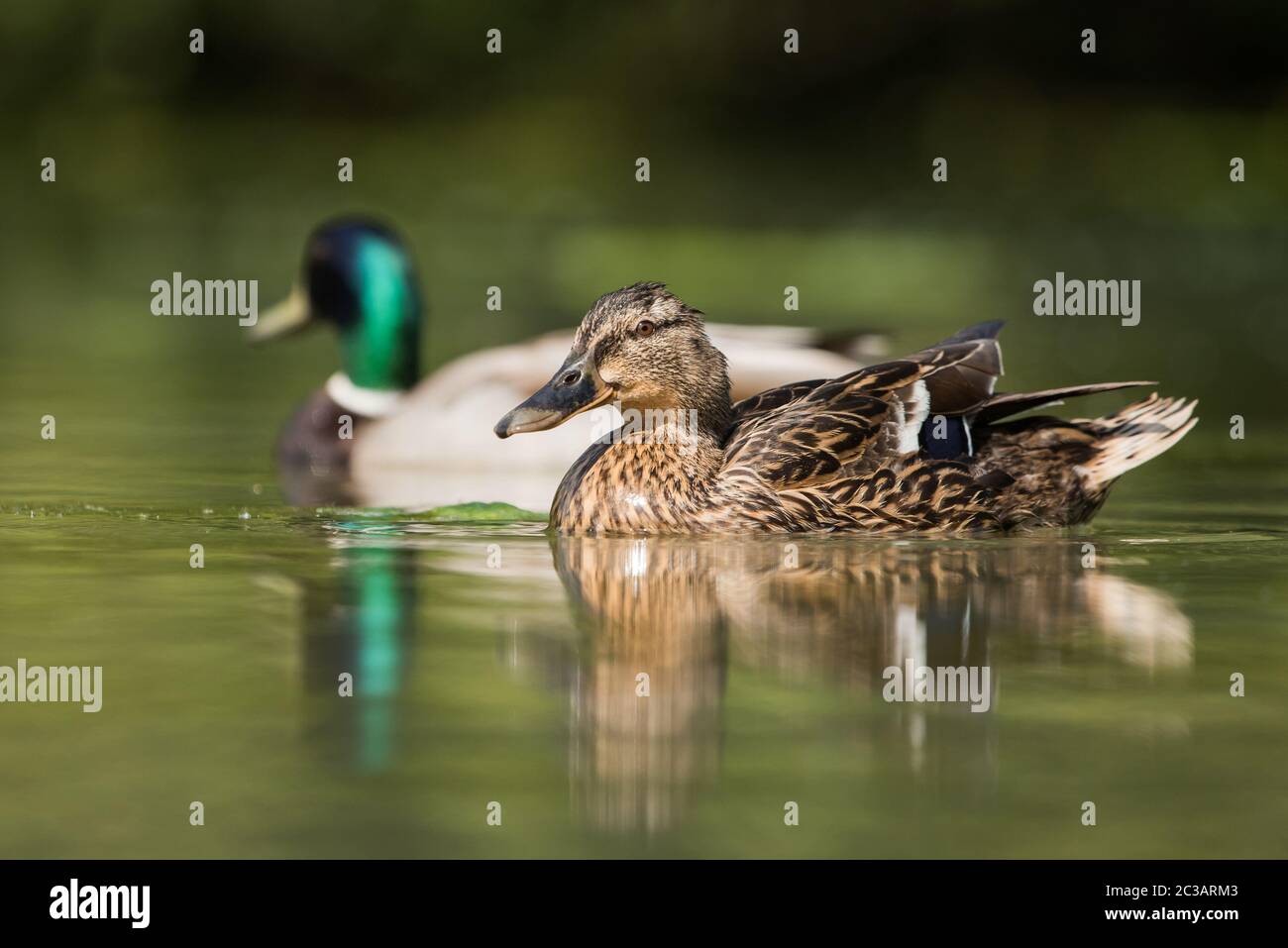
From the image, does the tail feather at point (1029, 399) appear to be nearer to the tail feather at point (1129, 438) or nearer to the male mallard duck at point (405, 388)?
the tail feather at point (1129, 438)

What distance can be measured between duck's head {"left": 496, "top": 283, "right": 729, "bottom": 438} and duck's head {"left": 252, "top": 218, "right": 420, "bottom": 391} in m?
3.78

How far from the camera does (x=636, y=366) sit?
7.88 metres

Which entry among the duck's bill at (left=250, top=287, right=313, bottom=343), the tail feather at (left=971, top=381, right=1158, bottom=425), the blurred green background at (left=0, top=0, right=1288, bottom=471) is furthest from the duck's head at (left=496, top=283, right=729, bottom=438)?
the duck's bill at (left=250, top=287, right=313, bottom=343)

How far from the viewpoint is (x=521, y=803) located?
15.0 ft

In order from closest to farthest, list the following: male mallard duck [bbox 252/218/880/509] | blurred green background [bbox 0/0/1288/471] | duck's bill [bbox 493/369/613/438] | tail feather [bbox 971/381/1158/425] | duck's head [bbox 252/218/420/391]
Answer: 1. duck's bill [bbox 493/369/613/438]
2. tail feather [bbox 971/381/1158/425]
3. male mallard duck [bbox 252/218/880/509]
4. duck's head [bbox 252/218/420/391]
5. blurred green background [bbox 0/0/1288/471]

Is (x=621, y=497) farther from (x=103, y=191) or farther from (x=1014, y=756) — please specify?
(x=103, y=191)

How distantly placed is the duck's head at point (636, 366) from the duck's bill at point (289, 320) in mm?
4278

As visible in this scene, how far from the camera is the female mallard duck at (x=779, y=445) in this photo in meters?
7.73

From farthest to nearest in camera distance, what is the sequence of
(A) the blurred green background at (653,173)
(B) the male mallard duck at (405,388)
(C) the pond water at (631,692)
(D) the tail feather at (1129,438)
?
→ 1. (A) the blurred green background at (653,173)
2. (B) the male mallard duck at (405,388)
3. (D) the tail feather at (1129,438)
4. (C) the pond water at (631,692)

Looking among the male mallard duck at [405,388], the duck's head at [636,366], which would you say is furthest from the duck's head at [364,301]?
the duck's head at [636,366]

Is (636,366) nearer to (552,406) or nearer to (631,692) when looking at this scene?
(552,406)

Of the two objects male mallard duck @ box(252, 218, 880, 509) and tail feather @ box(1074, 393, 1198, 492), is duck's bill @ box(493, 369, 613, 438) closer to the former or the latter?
male mallard duck @ box(252, 218, 880, 509)

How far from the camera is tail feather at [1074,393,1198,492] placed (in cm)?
830

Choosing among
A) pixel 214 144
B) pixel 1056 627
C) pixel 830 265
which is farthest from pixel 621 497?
pixel 214 144
